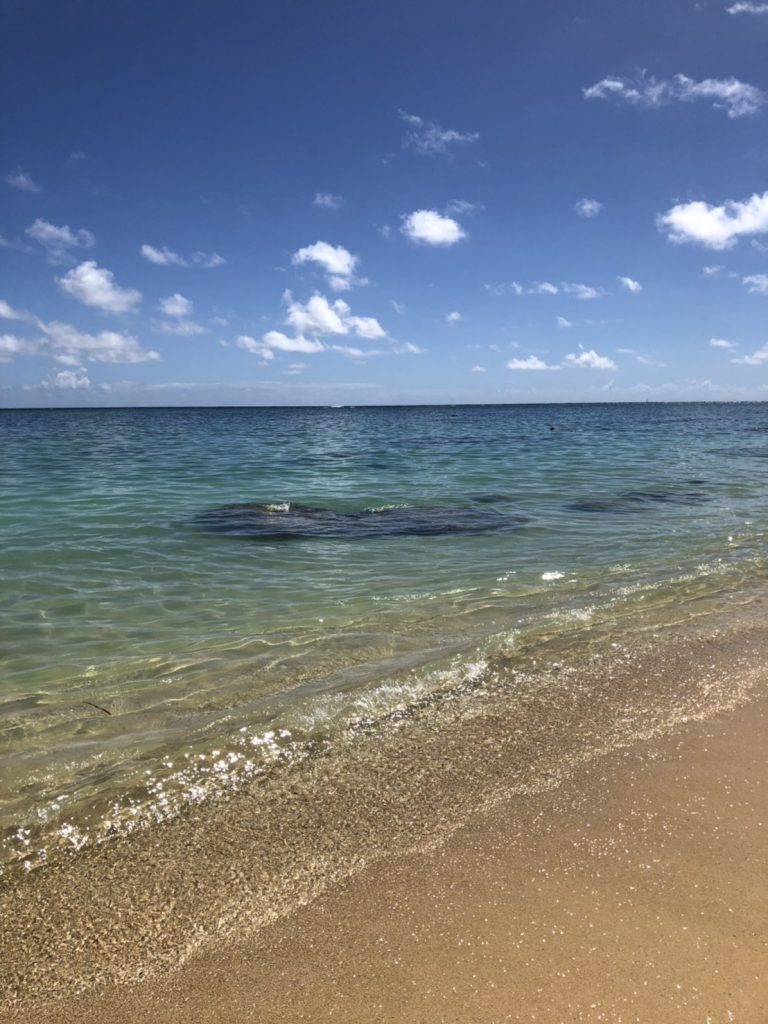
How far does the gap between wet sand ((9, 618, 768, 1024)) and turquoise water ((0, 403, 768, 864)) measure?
103 centimetres

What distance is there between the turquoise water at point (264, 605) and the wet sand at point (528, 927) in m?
1.03

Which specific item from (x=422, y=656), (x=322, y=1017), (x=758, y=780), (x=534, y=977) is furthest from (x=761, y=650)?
(x=322, y=1017)

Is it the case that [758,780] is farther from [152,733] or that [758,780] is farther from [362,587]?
[362,587]

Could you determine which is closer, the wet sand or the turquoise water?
the wet sand

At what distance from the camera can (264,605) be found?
23.0ft

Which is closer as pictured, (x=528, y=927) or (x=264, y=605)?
(x=528, y=927)

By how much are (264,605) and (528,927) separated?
5.08m

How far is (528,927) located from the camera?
2365mm

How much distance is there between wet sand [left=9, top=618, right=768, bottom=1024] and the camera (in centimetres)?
206

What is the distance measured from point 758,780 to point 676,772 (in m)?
0.42

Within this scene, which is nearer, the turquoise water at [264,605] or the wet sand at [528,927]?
the wet sand at [528,927]

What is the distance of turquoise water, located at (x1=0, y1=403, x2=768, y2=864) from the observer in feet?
12.4

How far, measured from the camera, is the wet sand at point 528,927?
206 centimetres

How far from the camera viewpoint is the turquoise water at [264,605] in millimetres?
3779
